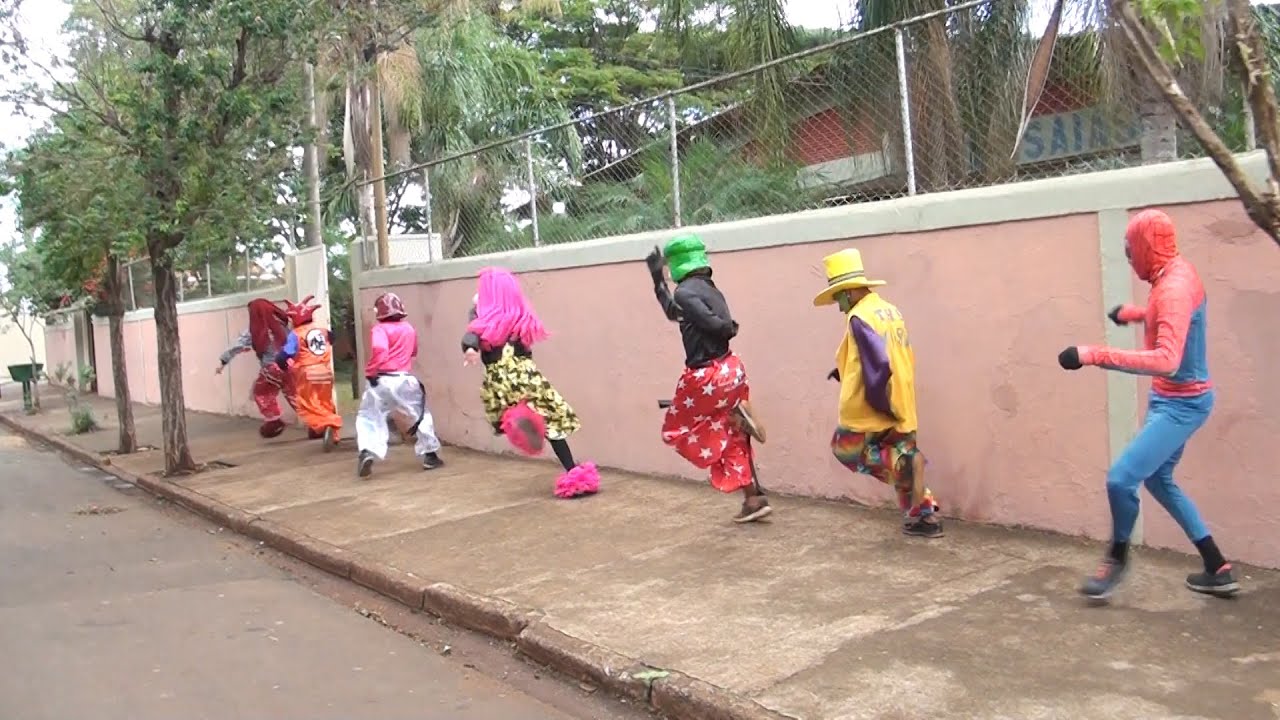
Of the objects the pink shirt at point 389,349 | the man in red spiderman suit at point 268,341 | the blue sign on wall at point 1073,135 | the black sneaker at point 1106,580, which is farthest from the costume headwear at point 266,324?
the black sneaker at point 1106,580

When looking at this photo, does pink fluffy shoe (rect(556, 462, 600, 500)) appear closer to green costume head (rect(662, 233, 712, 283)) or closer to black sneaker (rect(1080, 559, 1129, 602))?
green costume head (rect(662, 233, 712, 283))

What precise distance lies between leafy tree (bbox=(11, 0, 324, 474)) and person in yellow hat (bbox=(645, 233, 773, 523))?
5.06m

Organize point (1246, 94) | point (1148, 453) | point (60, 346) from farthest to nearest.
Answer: point (60, 346) → point (1148, 453) → point (1246, 94)

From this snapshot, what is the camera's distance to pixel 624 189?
28.6 ft

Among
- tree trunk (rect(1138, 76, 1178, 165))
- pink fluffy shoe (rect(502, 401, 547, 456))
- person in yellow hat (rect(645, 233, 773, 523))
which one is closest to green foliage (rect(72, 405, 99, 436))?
pink fluffy shoe (rect(502, 401, 547, 456))

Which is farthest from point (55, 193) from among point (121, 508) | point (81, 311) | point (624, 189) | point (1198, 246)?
point (81, 311)

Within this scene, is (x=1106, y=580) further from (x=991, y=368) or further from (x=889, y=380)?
(x=991, y=368)

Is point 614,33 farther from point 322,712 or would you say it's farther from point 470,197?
point 322,712

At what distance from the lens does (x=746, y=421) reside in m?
6.49

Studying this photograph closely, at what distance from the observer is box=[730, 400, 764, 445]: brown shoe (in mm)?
6484

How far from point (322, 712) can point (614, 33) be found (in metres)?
25.3

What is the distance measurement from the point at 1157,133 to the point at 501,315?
4.66m

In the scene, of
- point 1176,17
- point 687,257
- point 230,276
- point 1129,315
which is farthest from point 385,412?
point 230,276

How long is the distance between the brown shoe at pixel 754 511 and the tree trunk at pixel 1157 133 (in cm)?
292
